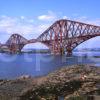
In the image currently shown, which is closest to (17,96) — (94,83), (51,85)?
(51,85)

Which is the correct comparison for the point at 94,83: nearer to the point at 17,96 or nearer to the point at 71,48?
the point at 17,96

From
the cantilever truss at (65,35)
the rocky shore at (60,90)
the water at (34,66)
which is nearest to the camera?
the rocky shore at (60,90)

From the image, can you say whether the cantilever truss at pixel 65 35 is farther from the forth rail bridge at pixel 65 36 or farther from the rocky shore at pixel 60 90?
the rocky shore at pixel 60 90

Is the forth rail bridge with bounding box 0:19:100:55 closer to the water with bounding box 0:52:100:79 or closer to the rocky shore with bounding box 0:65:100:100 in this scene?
the water with bounding box 0:52:100:79

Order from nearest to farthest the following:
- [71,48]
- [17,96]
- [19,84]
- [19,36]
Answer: [17,96]
[19,84]
[71,48]
[19,36]

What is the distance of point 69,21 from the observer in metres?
111

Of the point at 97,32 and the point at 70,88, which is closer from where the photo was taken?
the point at 70,88

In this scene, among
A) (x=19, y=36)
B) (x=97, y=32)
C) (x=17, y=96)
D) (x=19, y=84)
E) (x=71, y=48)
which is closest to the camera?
(x=17, y=96)

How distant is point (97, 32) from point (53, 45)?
18296 millimetres

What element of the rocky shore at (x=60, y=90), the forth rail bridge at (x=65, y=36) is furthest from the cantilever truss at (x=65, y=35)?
the rocky shore at (x=60, y=90)

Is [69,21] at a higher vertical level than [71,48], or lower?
higher

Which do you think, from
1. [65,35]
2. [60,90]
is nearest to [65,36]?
[65,35]

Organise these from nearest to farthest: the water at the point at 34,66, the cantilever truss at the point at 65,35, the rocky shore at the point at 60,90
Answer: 1. the rocky shore at the point at 60,90
2. the water at the point at 34,66
3. the cantilever truss at the point at 65,35

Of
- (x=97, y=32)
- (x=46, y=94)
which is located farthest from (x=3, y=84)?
(x=97, y=32)
